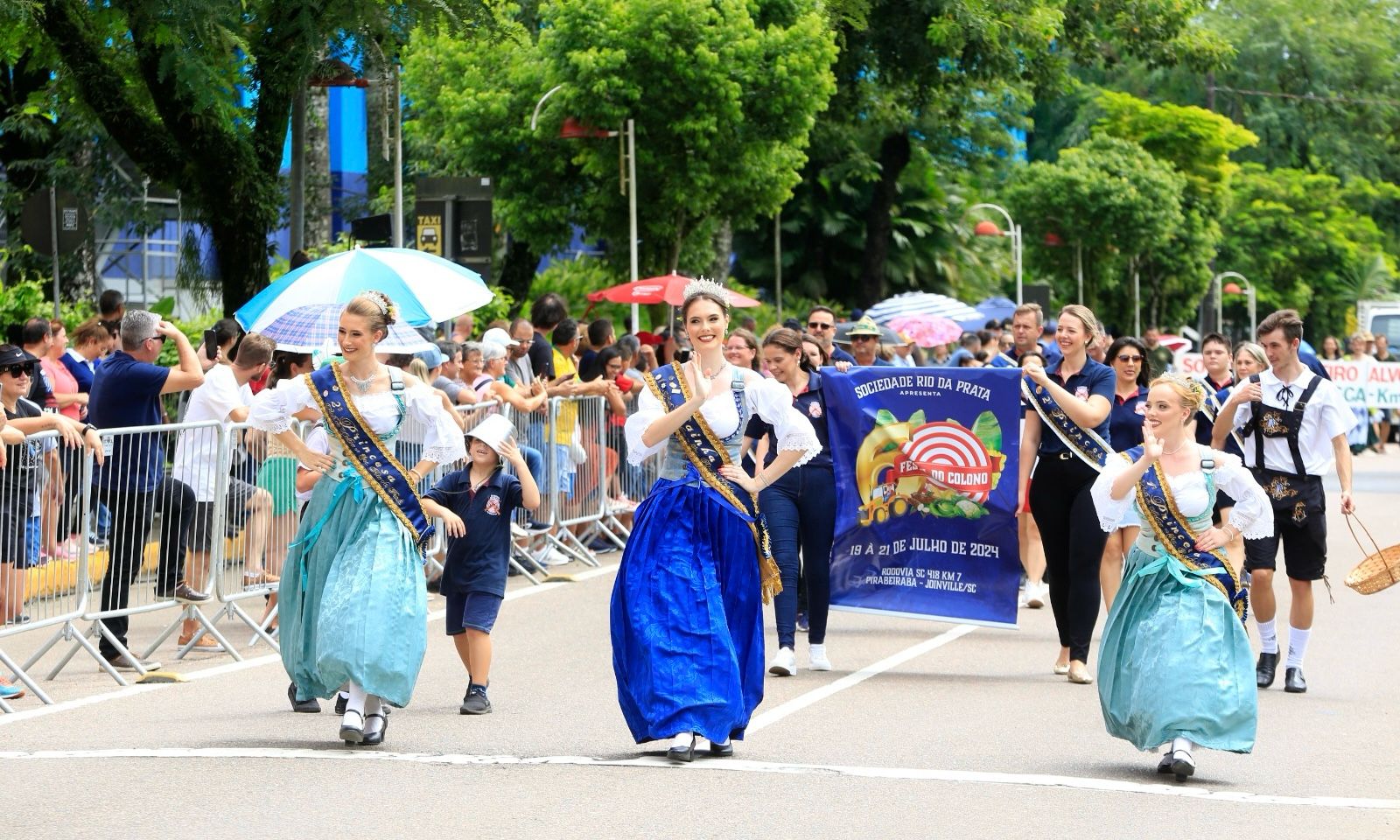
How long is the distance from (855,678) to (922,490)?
5.34 ft

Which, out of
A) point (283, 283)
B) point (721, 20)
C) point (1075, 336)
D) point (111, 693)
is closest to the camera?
point (111, 693)

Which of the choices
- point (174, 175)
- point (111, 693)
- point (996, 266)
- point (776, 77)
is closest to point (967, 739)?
point (111, 693)

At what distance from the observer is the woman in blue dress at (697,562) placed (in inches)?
304

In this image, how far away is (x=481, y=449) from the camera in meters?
9.42

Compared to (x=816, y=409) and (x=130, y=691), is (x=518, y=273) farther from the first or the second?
(x=130, y=691)

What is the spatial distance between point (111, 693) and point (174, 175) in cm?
804

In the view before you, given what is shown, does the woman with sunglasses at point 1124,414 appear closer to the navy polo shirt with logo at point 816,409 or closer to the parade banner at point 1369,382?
the navy polo shirt with logo at point 816,409

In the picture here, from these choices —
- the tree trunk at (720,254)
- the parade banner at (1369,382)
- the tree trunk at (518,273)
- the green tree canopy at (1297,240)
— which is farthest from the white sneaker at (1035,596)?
the green tree canopy at (1297,240)

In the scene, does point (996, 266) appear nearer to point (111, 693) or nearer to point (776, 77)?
point (776, 77)

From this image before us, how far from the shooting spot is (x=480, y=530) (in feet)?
30.8

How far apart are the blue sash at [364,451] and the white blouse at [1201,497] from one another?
274 centimetres

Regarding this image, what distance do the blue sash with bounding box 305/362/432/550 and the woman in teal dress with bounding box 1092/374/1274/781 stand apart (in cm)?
276

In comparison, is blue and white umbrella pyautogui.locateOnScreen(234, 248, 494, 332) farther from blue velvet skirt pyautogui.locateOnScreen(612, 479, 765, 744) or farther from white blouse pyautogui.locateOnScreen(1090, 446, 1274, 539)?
white blouse pyautogui.locateOnScreen(1090, 446, 1274, 539)

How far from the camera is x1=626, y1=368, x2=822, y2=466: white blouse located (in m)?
8.16
